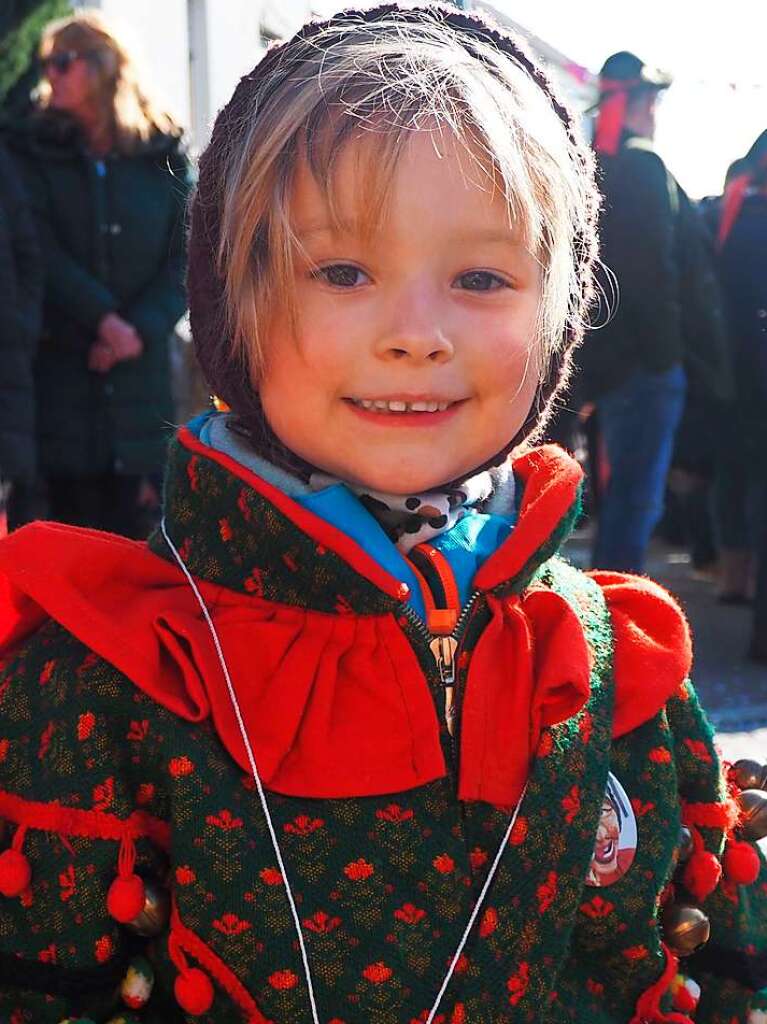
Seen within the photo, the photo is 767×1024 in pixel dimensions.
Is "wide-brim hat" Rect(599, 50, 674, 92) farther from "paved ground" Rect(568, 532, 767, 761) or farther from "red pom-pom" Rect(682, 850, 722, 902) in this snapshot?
"red pom-pom" Rect(682, 850, 722, 902)

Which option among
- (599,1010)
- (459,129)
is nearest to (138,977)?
(599,1010)

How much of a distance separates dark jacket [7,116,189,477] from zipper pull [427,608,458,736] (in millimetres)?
2683

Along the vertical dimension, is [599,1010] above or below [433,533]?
below

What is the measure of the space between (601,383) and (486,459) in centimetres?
312

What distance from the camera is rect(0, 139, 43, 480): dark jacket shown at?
3.71 meters

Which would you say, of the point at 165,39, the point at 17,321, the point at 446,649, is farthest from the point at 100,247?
the point at 165,39

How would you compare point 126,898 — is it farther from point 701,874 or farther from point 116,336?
point 116,336

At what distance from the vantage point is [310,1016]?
1438mm

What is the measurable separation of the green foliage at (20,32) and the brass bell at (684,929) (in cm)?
505

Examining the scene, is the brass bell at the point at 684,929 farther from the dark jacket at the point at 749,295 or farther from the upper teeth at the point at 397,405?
the dark jacket at the point at 749,295

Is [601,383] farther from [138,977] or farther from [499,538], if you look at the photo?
[138,977]

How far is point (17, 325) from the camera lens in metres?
3.73

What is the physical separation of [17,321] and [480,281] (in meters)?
2.45

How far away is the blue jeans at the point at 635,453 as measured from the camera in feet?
15.3
